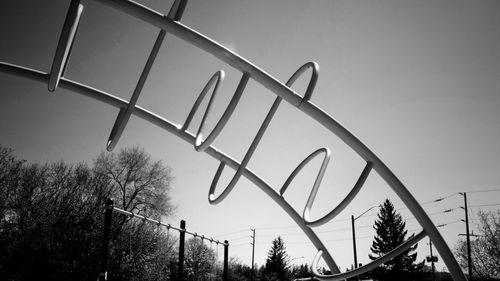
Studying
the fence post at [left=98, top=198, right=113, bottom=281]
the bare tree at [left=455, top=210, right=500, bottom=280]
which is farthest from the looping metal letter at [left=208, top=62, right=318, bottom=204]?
the bare tree at [left=455, top=210, right=500, bottom=280]

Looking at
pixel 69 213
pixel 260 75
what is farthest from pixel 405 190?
pixel 69 213

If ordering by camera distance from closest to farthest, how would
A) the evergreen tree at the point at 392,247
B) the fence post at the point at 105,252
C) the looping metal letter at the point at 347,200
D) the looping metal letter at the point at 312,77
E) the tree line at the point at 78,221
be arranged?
the looping metal letter at the point at 312,77
the looping metal letter at the point at 347,200
the fence post at the point at 105,252
the tree line at the point at 78,221
the evergreen tree at the point at 392,247

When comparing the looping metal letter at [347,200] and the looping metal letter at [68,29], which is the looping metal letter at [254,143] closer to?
the looping metal letter at [347,200]

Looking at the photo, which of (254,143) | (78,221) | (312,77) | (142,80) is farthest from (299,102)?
(78,221)

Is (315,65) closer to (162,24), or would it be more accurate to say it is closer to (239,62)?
(239,62)

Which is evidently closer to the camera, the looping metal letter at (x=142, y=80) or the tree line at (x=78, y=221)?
the looping metal letter at (x=142, y=80)

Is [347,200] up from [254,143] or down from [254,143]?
down

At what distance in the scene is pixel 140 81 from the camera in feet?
8.22

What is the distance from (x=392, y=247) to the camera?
1857 inches

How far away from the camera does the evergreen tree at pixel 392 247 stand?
45812mm

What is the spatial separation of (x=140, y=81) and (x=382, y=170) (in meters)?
2.21

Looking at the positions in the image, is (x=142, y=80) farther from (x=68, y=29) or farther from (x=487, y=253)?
(x=487, y=253)

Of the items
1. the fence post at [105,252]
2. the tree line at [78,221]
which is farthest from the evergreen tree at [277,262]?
the fence post at [105,252]

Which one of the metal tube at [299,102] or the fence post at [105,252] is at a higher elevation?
the metal tube at [299,102]
